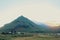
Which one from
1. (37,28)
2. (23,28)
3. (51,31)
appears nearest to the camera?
(51,31)

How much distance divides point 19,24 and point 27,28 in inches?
306

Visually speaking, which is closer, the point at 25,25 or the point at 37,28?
the point at 37,28

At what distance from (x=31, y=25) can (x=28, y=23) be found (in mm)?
4001

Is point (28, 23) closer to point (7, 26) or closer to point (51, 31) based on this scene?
point (7, 26)

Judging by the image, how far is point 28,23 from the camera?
12681 cm

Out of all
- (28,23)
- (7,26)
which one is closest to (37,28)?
(28,23)

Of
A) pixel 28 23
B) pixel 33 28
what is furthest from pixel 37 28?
pixel 28 23

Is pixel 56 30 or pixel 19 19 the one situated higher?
pixel 19 19

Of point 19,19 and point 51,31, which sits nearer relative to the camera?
point 51,31

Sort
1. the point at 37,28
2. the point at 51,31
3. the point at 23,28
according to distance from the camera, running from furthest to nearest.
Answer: the point at 23,28, the point at 37,28, the point at 51,31

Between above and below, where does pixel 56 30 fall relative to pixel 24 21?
below

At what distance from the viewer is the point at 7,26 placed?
12569 cm

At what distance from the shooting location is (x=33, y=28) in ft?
387

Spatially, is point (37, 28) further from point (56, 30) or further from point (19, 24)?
point (56, 30)
